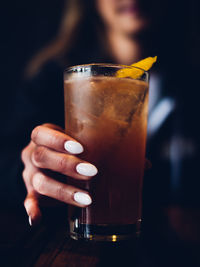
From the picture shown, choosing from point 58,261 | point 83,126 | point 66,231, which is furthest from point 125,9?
point 58,261

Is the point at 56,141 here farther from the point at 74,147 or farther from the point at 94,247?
the point at 94,247

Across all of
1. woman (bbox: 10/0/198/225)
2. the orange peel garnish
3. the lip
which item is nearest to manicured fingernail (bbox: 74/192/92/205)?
the orange peel garnish

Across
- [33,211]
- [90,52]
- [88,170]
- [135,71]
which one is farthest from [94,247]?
[90,52]

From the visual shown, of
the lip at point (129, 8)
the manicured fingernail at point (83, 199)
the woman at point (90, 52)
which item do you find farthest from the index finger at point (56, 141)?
the lip at point (129, 8)

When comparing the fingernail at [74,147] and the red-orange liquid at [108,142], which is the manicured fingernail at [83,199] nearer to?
the red-orange liquid at [108,142]

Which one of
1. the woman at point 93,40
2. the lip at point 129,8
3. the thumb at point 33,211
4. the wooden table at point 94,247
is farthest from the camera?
the woman at point 93,40

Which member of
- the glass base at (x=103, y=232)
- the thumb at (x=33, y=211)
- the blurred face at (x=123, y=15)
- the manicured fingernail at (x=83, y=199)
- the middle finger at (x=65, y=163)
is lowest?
the thumb at (x=33, y=211)
